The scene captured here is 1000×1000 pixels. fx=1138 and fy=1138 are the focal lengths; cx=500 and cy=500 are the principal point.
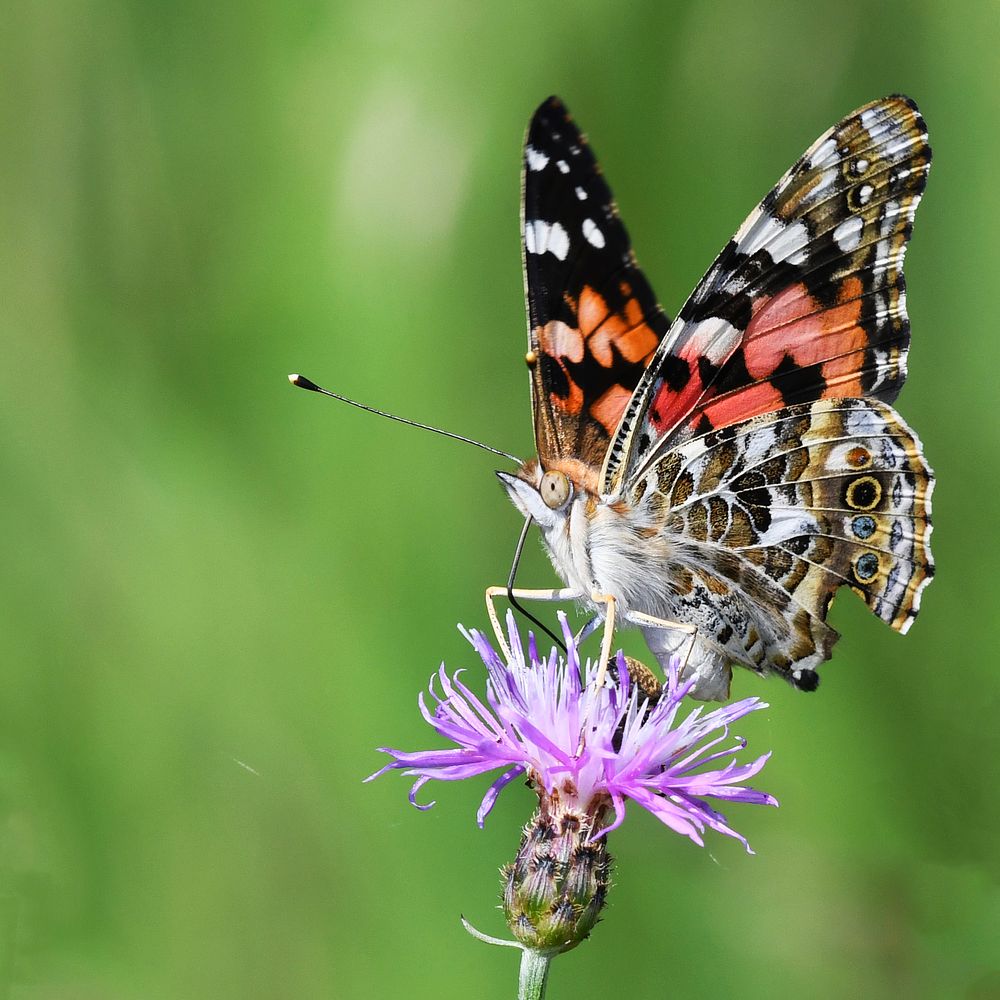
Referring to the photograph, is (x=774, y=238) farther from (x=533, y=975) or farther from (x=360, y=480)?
(x=533, y=975)

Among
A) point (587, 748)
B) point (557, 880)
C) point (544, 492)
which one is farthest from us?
point (544, 492)

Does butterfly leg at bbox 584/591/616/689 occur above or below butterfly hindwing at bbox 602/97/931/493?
below

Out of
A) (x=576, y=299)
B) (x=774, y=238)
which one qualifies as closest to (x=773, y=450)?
(x=774, y=238)

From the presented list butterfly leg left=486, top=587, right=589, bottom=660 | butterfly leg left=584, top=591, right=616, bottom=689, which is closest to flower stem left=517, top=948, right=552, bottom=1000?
butterfly leg left=584, top=591, right=616, bottom=689

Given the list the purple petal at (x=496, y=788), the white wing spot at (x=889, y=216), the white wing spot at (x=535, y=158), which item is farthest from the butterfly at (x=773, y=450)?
the purple petal at (x=496, y=788)

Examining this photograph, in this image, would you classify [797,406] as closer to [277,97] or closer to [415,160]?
[415,160]

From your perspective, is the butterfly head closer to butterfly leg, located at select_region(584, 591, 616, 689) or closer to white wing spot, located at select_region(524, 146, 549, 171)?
butterfly leg, located at select_region(584, 591, 616, 689)
